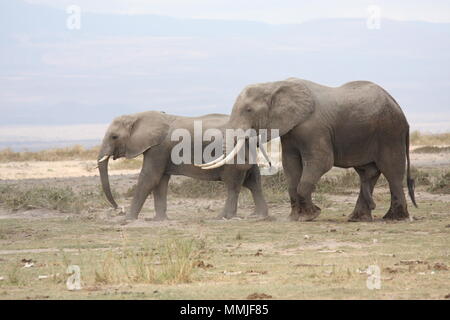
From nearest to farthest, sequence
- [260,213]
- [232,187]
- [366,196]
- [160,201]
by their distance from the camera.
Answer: [366,196]
[232,187]
[160,201]
[260,213]

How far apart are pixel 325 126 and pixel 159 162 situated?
3.14 meters

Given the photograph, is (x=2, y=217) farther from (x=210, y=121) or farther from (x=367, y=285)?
(x=367, y=285)

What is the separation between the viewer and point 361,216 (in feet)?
61.1

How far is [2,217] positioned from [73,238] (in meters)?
3.99

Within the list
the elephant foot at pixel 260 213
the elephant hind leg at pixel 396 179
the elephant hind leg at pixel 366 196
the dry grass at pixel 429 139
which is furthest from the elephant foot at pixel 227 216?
the dry grass at pixel 429 139

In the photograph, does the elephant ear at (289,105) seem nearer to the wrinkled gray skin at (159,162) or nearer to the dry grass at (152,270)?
the wrinkled gray skin at (159,162)

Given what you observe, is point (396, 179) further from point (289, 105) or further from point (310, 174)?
point (289, 105)

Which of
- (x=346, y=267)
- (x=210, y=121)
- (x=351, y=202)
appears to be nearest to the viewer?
(x=346, y=267)

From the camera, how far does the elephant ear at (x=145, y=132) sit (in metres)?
19.5

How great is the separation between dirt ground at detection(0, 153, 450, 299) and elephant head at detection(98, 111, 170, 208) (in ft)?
3.43

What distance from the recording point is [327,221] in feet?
60.7

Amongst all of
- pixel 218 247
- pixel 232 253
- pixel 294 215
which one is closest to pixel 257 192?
pixel 294 215

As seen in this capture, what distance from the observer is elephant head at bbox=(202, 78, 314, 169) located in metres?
17.9
